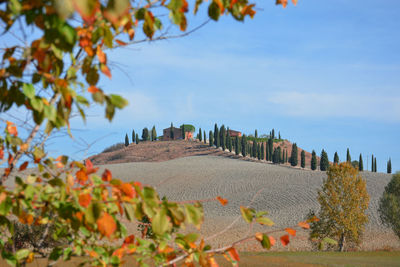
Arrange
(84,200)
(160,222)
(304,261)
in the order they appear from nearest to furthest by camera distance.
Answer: (160,222) < (84,200) < (304,261)

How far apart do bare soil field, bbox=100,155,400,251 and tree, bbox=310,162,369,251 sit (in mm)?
2514

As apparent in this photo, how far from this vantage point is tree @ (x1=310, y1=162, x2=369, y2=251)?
82.7ft

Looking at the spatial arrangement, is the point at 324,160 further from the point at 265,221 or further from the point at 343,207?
the point at 265,221

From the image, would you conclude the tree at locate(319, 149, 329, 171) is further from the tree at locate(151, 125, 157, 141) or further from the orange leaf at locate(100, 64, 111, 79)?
the orange leaf at locate(100, 64, 111, 79)

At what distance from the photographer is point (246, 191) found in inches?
2271

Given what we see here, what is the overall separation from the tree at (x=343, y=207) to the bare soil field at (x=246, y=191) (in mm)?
2514

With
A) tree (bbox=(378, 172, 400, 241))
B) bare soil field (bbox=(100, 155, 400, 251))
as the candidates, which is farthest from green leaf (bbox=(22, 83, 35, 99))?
tree (bbox=(378, 172, 400, 241))

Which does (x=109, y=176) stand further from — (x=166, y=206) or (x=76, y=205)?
(x=166, y=206)

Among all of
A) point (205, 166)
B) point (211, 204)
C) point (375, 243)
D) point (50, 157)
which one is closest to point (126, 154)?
point (205, 166)

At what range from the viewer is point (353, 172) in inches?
1026

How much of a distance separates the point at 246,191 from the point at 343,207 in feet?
106

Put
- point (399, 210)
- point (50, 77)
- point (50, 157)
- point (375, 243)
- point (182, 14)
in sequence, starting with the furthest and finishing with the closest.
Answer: point (375, 243)
point (399, 210)
point (50, 157)
point (182, 14)
point (50, 77)

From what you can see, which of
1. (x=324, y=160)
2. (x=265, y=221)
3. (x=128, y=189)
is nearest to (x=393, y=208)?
(x=265, y=221)

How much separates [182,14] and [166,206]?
140 centimetres
